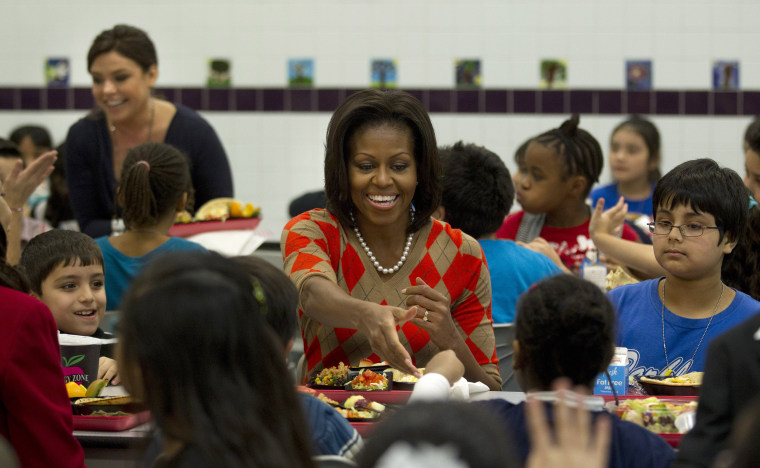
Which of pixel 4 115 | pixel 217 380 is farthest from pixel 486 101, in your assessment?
pixel 217 380

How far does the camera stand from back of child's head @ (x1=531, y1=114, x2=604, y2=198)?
477 cm

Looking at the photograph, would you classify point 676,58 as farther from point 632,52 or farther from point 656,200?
point 656,200

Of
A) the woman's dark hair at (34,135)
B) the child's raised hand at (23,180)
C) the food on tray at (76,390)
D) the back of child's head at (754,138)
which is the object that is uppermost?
the woman's dark hair at (34,135)

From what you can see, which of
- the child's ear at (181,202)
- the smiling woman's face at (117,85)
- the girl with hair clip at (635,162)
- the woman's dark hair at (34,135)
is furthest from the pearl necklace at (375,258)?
the woman's dark hair at (34,135)

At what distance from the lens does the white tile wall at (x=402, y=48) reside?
7.56 metres

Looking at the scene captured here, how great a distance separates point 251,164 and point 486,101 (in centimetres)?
199

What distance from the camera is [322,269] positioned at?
9.73 feet

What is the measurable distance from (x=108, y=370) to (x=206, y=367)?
5.21 ft

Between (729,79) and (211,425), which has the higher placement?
(729,79)

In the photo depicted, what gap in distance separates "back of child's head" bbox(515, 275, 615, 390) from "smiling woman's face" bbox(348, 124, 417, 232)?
105cm

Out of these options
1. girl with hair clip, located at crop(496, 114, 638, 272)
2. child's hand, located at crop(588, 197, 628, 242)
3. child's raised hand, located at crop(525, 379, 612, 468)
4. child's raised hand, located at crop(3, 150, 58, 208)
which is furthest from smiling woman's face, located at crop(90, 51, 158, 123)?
child's raised hand, located at crop(525, 379, 612, 468)

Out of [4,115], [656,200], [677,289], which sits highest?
[4,115]

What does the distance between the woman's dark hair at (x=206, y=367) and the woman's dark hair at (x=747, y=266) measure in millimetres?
2282

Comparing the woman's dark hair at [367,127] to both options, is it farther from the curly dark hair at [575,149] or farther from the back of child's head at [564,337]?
the curly dark hair at [575,149]
